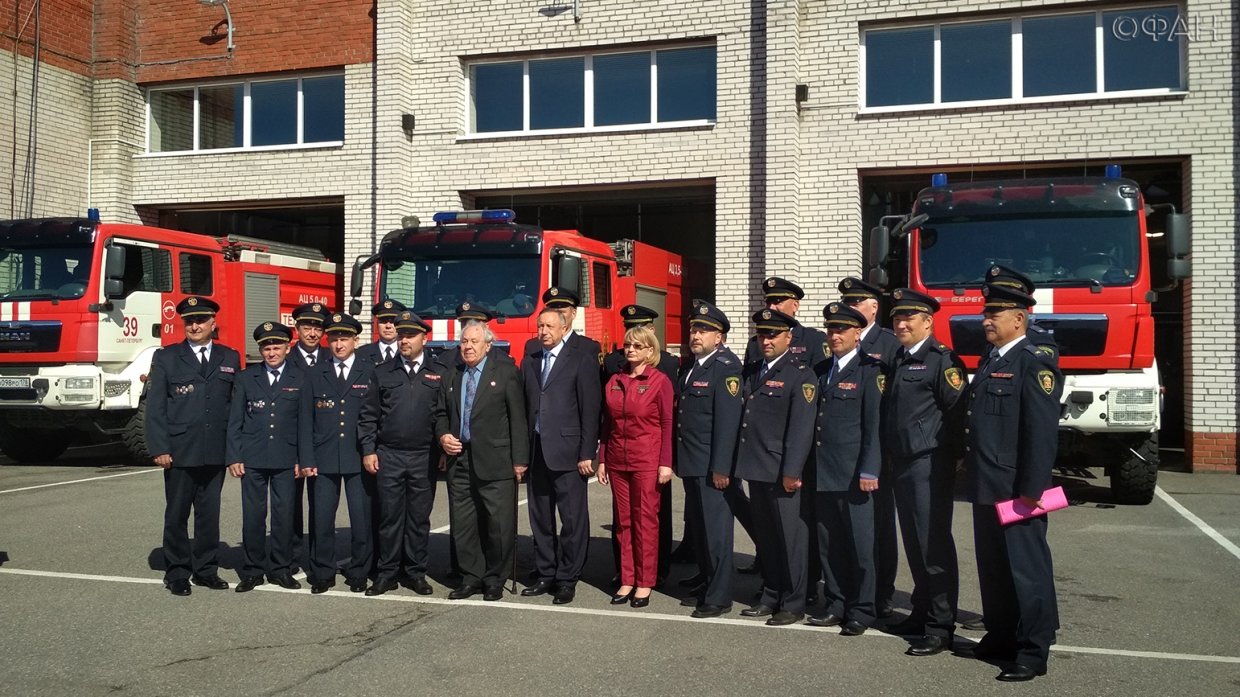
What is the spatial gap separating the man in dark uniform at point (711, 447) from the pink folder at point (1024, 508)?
1721mm

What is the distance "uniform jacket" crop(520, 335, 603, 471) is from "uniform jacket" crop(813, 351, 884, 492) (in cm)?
151

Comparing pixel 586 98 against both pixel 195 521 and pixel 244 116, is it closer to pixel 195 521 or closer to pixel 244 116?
pixel 244 116

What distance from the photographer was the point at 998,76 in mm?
14297

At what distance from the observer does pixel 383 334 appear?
9.70m

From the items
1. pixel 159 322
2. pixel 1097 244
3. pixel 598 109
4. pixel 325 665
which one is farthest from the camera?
pixel 598 109

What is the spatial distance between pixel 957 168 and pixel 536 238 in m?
6.15

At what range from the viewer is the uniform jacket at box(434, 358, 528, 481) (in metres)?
6.96

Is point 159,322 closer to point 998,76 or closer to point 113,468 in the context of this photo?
point 113,468

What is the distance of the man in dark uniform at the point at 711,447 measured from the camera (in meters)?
6.53

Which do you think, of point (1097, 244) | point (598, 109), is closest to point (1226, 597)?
point (1097, 244)

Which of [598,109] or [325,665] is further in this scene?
[598,109]

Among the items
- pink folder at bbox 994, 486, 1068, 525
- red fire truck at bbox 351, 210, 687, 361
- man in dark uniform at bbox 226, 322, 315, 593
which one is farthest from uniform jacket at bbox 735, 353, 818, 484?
red fire truck at bbox 351, 210, 687, 361

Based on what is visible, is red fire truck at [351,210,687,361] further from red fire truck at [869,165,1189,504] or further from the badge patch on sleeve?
the badge patch on sleeve

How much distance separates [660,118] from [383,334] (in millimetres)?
7395
